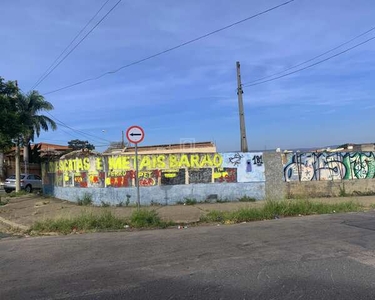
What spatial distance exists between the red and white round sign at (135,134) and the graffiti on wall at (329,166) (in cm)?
732

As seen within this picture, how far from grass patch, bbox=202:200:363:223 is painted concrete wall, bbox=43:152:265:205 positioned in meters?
3.45

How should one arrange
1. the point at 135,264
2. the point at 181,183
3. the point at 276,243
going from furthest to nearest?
the point at 181,183
the point at 276,243
the point at 135,264

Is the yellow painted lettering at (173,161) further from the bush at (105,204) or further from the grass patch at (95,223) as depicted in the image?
the grass patch at (95,223)

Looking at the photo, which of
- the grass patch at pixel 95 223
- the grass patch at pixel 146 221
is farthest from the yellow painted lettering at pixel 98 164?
the grass patch at pixel 146 221

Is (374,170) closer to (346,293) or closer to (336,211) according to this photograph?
(336,211)

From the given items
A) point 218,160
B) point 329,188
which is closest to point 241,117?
point 218,160

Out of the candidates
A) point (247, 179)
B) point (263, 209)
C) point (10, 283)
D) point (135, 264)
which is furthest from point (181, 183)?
point (10, 283)

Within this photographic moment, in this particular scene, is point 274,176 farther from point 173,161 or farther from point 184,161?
point 173,161

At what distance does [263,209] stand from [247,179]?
162 inches

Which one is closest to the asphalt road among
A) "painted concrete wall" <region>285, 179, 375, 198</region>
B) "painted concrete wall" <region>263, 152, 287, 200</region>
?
"painted concrete wall" <region>263, 152, 287, 200</region>

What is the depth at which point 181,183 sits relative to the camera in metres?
15.6

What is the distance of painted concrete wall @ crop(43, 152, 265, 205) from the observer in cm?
1544

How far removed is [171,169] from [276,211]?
4.94m

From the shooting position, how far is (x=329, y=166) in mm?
17594
